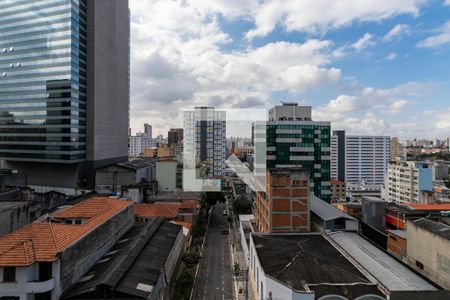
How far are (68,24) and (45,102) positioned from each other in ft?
39.4

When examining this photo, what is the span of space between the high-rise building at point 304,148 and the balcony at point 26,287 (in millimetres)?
Result: 35478

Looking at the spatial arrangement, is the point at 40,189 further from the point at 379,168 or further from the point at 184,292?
the point at 379,168

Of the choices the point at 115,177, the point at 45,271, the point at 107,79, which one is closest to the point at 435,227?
the point at 45,271

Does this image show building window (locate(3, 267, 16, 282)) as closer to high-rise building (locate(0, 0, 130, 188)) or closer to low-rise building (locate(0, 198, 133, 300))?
low-rise building (locate(0, 198, 133, 300))

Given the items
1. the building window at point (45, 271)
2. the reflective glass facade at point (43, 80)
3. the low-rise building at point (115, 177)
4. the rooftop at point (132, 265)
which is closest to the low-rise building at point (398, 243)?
the rooftop at point (132, 265)

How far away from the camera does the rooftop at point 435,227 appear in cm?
1717

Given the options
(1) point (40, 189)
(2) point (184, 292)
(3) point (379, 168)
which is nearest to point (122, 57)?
(1) point (40, 189)

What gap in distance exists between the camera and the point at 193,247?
3303 centimetres

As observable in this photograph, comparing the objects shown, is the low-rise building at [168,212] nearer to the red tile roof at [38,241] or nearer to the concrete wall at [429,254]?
the red tile roof at [38,241]

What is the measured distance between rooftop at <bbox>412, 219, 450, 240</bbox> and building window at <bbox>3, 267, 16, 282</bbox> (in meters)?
20.7

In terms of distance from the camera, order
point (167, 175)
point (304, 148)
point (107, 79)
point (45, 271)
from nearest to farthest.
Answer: point (45, 271) < point (304, 148) < point (167, 175) < point (107, 79)

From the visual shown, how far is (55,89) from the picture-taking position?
4828 centimetres

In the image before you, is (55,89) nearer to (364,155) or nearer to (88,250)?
(88,250)

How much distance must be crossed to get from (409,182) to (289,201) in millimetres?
40601
